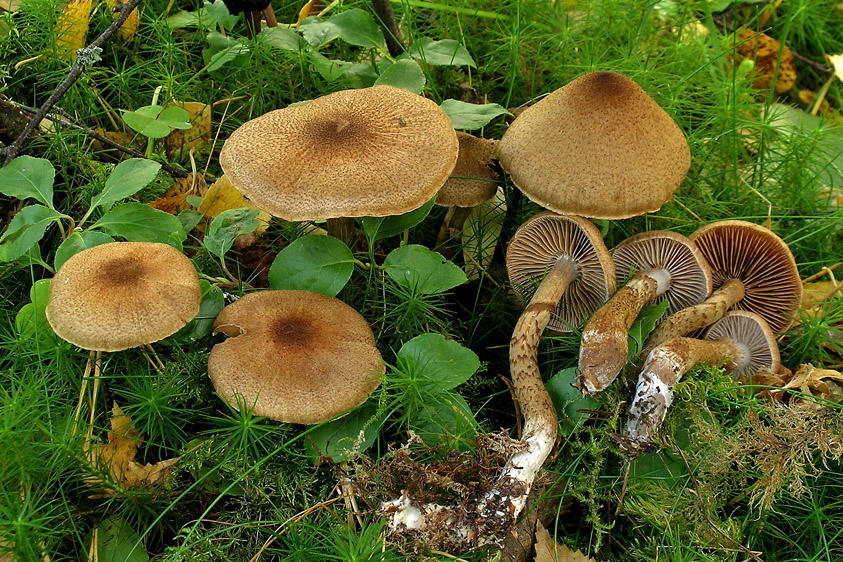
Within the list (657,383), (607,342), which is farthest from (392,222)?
(657,383)

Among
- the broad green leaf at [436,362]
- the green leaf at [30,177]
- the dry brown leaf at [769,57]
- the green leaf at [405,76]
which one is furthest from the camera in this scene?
the dry brown leaf at [769,57]

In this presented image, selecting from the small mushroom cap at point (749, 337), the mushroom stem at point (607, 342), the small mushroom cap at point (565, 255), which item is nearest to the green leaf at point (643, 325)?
the mushroom stem at point (607, 342)

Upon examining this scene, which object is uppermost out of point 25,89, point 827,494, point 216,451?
point 25,89

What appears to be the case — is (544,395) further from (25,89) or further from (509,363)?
(25,89)

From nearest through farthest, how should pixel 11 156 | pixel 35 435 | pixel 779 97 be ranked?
pixel 35 435 < pixel 11 156 < pixel 779 97

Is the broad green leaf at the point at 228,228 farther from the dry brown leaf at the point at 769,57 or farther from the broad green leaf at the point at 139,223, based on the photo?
the dry brown leaf at the point at 769,57

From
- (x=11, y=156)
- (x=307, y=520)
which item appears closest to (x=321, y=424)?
(x=307, y=520)
